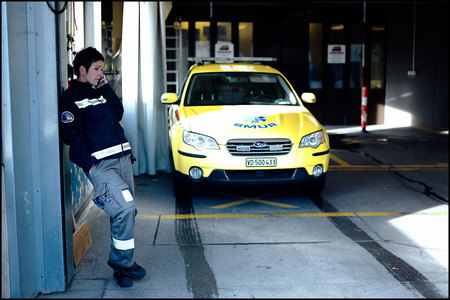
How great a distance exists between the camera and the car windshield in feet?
26.9

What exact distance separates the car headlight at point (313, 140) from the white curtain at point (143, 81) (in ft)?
9.59

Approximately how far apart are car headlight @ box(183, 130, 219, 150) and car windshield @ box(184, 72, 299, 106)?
1037mm

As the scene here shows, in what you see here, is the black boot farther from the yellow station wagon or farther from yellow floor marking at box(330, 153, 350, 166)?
yellow floor marking at box(330, 153, 350, 166)

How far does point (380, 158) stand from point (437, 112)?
718 cm

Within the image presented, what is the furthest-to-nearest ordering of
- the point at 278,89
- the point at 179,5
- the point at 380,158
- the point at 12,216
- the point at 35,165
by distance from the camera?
the point at 179,5 → the point at 380,158 → the point at 278,89 → the point at 35,165 → the point at 12,216

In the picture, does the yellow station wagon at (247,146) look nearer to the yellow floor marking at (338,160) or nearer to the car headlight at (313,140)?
the car headlight at (313,140)

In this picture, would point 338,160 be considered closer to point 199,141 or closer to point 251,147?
point 251,147

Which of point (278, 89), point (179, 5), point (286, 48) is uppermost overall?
point (179, 5)

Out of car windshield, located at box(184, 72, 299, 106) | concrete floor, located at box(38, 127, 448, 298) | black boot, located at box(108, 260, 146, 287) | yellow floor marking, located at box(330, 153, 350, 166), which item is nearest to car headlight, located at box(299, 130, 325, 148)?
concrete floor, located at box(38, 127, 448, 298)

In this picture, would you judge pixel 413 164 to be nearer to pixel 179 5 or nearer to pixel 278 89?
pixel 278 89

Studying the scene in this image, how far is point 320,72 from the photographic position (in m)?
16.9

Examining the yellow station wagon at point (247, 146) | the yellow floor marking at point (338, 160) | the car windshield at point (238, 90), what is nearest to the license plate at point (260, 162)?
the yellow station wagon at point (247, 146)

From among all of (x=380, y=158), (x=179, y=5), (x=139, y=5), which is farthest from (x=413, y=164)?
(x=179, y=5)

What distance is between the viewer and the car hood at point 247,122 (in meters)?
7.04
